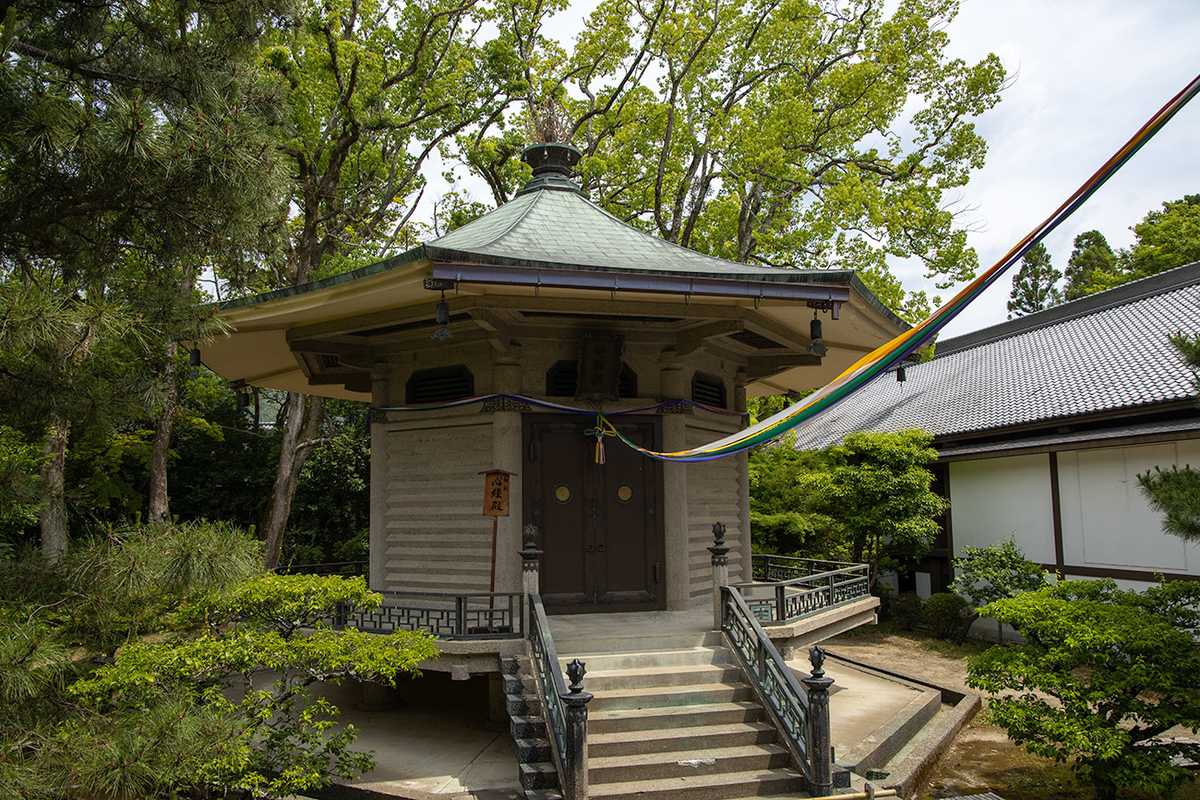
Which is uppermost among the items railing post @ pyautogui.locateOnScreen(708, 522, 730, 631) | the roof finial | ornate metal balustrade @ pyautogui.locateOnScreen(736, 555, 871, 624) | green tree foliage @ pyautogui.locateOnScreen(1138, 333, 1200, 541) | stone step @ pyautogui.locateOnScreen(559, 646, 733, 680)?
the roof finial

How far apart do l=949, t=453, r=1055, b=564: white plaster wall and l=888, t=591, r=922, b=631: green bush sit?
1711mm

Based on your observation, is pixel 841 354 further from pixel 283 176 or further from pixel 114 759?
pixel 114 759

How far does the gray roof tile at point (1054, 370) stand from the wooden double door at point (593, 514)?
32.0 feet

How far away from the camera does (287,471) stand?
17.4m

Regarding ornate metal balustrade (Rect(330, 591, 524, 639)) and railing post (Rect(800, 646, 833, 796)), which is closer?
railing post (Rect(800, 646, 833, 796))

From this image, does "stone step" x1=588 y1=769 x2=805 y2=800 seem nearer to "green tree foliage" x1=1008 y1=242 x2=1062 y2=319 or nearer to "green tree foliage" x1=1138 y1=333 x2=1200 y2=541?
"green tree foliage" x1=1138 y1=333 x2=1200 y2=541

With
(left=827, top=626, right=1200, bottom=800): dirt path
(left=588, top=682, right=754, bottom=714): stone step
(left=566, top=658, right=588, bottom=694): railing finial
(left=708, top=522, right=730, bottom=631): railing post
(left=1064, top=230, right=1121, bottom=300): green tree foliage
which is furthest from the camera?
(left=1064, top=230, right=1121, bottom=300): green tree foliage

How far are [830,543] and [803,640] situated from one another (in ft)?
32.2

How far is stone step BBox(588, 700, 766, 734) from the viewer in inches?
267

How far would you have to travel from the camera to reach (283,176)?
572 centimetres

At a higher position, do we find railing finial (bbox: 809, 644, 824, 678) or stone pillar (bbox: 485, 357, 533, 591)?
stone pillar (bbox: 485, 357, 533, 591)

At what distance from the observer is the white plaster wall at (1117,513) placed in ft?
43.2

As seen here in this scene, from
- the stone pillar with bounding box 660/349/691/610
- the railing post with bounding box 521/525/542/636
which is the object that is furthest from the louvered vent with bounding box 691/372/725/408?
the railing post with bounding box 521/525/542/636

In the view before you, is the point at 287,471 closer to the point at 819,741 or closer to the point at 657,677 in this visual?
the point at 657,677
